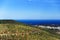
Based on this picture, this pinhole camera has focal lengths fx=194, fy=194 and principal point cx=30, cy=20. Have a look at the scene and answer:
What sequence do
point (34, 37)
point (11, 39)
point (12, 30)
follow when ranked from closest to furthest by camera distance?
point (11, 39)
point (34, 37)
point (12, 30)

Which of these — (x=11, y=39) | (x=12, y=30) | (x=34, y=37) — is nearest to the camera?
(x=11, y=39)

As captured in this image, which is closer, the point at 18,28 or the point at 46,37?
the point at 46,37

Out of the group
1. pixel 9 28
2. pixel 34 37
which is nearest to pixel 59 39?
pixel 34 37

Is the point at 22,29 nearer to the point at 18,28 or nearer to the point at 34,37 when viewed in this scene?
the point at 18,28

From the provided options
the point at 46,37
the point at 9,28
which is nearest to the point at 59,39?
the point at 46,37

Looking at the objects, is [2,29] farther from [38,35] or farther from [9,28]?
[38,35]

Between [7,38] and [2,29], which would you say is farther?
[2,29]

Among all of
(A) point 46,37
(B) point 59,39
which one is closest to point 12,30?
(A) point 46,37
